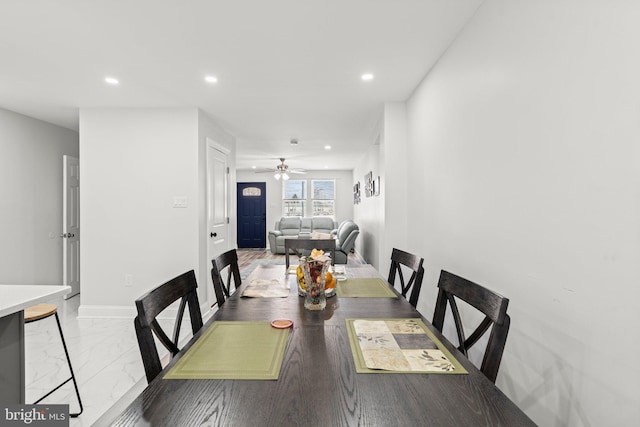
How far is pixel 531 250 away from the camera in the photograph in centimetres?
135

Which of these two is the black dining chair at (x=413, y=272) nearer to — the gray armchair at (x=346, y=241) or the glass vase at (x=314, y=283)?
the glass vase at (x=314, y=283)

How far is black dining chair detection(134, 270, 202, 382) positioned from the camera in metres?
0.99

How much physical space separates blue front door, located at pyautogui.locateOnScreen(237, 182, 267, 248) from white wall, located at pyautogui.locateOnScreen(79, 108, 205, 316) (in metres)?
5.81

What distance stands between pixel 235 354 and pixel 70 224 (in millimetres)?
4805

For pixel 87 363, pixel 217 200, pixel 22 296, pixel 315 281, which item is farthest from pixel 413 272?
pixel 217 200

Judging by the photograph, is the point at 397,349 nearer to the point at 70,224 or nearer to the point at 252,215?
the point at 70,224

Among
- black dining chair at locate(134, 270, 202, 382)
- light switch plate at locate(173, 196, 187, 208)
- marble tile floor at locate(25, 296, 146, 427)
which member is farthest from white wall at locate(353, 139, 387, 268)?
marble tile floor at locate(25, 296, 146, 427)

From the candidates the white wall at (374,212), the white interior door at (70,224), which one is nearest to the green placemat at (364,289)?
the white wall at (374,212)

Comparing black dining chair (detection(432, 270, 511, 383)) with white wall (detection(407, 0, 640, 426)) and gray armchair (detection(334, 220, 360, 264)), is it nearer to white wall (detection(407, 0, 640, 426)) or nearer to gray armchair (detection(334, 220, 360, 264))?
white wall (detection(407, 0, 640, 426))

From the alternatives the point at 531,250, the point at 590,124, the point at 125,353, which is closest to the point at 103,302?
the point at 125,353

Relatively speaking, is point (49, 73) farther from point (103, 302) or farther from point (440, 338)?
point (440, 338)

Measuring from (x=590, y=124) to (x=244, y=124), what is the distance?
12.8ft

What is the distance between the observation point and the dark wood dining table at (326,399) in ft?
2.28

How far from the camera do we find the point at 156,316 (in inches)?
47.0
